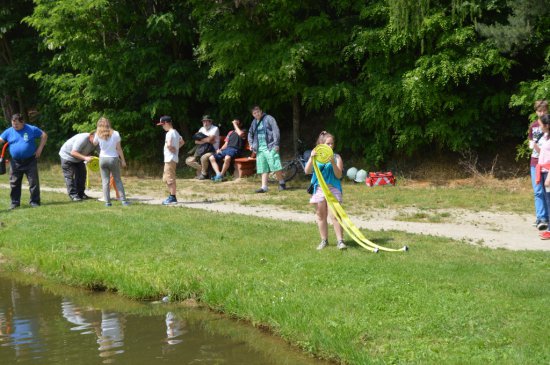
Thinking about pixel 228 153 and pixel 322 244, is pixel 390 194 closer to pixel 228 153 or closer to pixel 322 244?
pixel 228 153

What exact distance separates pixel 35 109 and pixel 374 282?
996 inches

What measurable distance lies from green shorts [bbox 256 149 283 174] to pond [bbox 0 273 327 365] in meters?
7.55

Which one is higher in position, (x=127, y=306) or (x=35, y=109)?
(x=35, y=109)

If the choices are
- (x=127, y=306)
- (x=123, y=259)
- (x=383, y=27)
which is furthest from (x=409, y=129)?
(x=127, y=306)

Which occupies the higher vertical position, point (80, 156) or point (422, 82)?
point (422, 82)

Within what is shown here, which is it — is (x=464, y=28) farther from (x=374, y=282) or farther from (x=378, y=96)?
(x=374, y=282)

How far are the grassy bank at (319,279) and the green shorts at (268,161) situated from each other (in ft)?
12.6

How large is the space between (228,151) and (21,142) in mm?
6161

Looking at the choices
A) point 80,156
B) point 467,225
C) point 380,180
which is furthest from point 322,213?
point 380,180

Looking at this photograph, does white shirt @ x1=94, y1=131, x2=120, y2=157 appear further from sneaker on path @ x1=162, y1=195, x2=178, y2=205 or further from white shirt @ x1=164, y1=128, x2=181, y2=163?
sneaker on path @ x1=162, y1=195, x2=178, y2=205

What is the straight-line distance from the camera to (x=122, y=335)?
790 centimetres

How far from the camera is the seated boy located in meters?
19.5

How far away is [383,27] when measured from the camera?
18.0 m

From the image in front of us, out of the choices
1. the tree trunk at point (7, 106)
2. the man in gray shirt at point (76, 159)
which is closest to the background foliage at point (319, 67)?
the man in gray shirt at point (76, 159)
